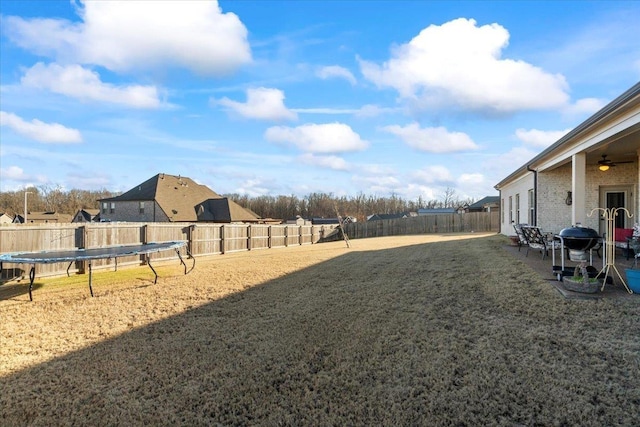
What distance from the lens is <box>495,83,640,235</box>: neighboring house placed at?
6.65 meters

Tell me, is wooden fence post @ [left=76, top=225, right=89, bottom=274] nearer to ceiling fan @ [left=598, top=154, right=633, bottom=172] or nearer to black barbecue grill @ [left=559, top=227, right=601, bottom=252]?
black barbecue grill @ [left=559, top=227, right=601, bottom=252]

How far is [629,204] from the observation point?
36.0 feet

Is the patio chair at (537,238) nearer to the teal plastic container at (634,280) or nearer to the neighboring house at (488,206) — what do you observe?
the teal plastic container at (634,280)

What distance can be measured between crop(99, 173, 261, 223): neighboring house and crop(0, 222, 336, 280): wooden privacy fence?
16420 mm

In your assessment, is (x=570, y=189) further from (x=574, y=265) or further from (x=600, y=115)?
(x=600, y=115)

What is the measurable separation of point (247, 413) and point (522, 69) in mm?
13777

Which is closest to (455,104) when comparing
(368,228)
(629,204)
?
(629,204)

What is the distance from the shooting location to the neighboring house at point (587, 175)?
6652mm

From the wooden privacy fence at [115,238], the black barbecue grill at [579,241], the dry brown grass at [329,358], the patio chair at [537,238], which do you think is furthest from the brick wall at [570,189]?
the wooden privacy fence at [115,238]

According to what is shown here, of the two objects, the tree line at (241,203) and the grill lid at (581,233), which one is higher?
the tree line at (241,203)

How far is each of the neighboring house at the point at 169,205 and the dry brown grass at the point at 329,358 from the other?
2670 centimetres

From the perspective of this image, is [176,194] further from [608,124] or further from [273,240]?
[608,124]

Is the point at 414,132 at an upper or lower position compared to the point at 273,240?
upper

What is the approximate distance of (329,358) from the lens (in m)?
3.66
